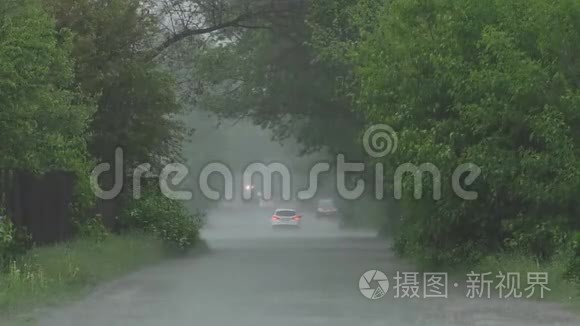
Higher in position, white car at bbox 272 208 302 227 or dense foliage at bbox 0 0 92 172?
dense foliage at bbox 0 0 92 172

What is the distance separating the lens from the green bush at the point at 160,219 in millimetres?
32062

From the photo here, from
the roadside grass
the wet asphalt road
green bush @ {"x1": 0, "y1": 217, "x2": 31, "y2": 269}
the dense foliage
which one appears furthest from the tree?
green bush @ {"x1": 0, "y1": 217, "x2": 31, "y2": 269}

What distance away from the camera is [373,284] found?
21.0 m

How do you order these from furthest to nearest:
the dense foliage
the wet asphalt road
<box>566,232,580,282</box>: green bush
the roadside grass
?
the dense foliage → <box>566,232,580,282</box>: green bush → the roadside grass → the wet asphalt road

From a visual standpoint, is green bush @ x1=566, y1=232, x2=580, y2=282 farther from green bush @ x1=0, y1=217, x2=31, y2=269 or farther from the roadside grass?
green bush @ x1=0, y1=217, x2=31, y2=269

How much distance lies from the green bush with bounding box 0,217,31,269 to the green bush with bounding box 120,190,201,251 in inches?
381

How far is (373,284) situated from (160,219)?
41.4 feet

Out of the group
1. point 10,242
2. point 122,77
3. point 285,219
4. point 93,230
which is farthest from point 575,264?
point 285,219

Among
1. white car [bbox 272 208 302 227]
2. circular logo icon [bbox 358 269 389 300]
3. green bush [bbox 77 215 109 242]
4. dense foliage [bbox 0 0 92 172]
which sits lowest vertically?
white car [bbox 272 208 302 227]

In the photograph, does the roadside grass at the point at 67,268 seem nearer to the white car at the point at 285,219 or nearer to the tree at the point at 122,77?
the tree at the point at 122,77

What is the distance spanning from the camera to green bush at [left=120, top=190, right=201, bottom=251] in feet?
105

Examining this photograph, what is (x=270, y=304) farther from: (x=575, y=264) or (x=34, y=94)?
(x=34, y=94)

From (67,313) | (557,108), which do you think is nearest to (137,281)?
(67,313)

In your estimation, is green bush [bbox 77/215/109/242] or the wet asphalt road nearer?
the wet asphalt road
